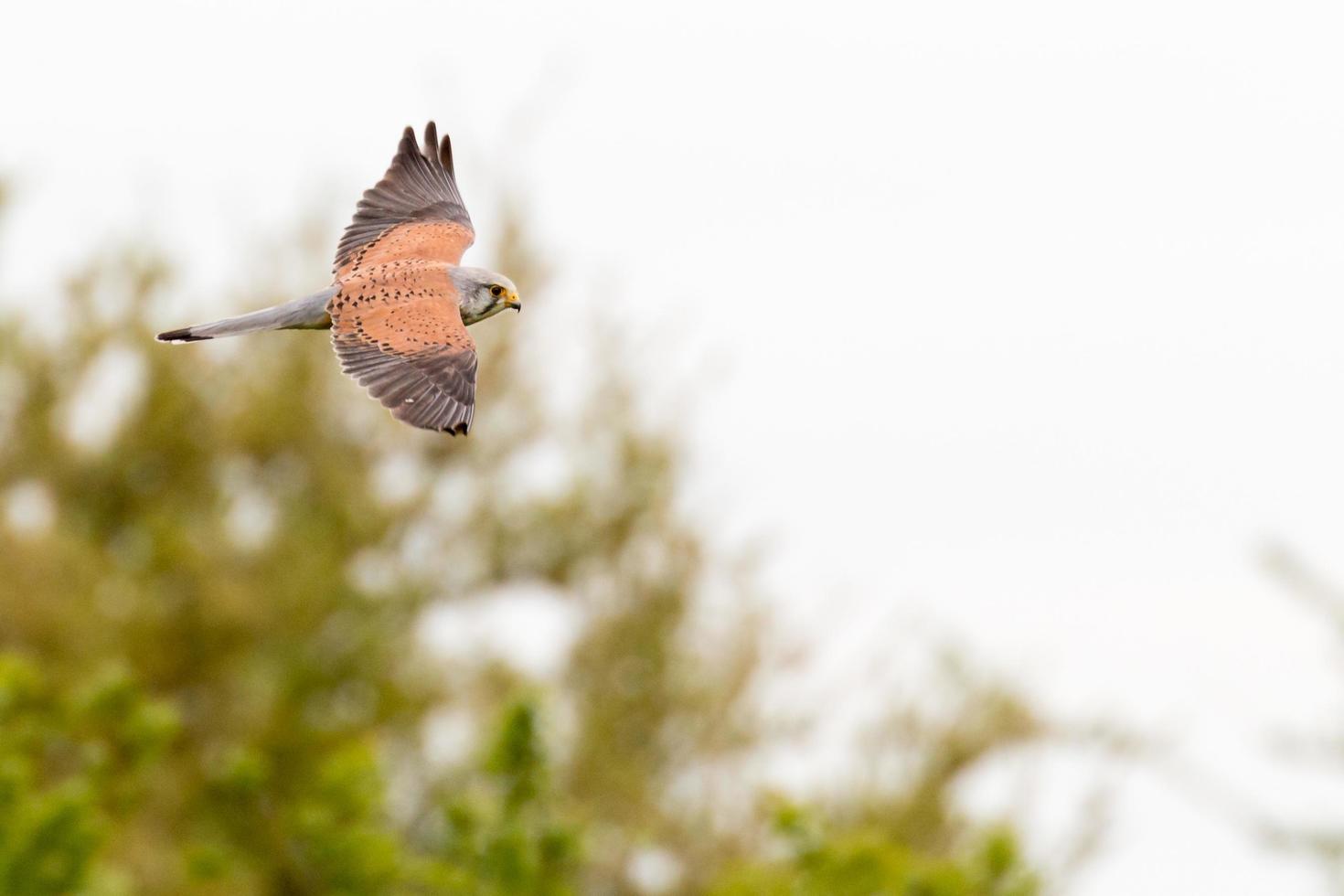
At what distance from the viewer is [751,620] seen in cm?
2045

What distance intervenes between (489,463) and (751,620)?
10.3 feet

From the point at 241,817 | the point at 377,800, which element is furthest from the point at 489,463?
the point at 377,800

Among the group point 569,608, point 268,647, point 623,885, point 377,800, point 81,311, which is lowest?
point 377,800

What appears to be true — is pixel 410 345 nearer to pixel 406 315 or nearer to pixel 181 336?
pixel 406 315

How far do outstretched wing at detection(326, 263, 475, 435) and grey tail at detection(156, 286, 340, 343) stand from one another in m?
0.04

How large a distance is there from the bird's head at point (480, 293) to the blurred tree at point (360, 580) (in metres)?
12.0

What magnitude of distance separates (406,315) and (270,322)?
13.6 inches

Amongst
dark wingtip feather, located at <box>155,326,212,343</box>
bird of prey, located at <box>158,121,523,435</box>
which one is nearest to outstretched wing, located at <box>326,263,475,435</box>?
bird of prey, located at <box>158,121,523,435</box>

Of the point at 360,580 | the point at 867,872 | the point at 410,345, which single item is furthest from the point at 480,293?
→ the point at 360,580

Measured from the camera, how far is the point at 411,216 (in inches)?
242

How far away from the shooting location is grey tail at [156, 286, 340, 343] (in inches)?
192

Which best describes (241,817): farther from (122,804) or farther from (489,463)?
(489,463)

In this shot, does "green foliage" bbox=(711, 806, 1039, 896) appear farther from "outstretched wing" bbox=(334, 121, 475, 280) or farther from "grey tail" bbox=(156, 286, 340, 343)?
"grey tail" bbox=(156, 286, 340, 343)

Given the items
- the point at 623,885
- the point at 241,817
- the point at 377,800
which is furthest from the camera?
the point at 623,885
